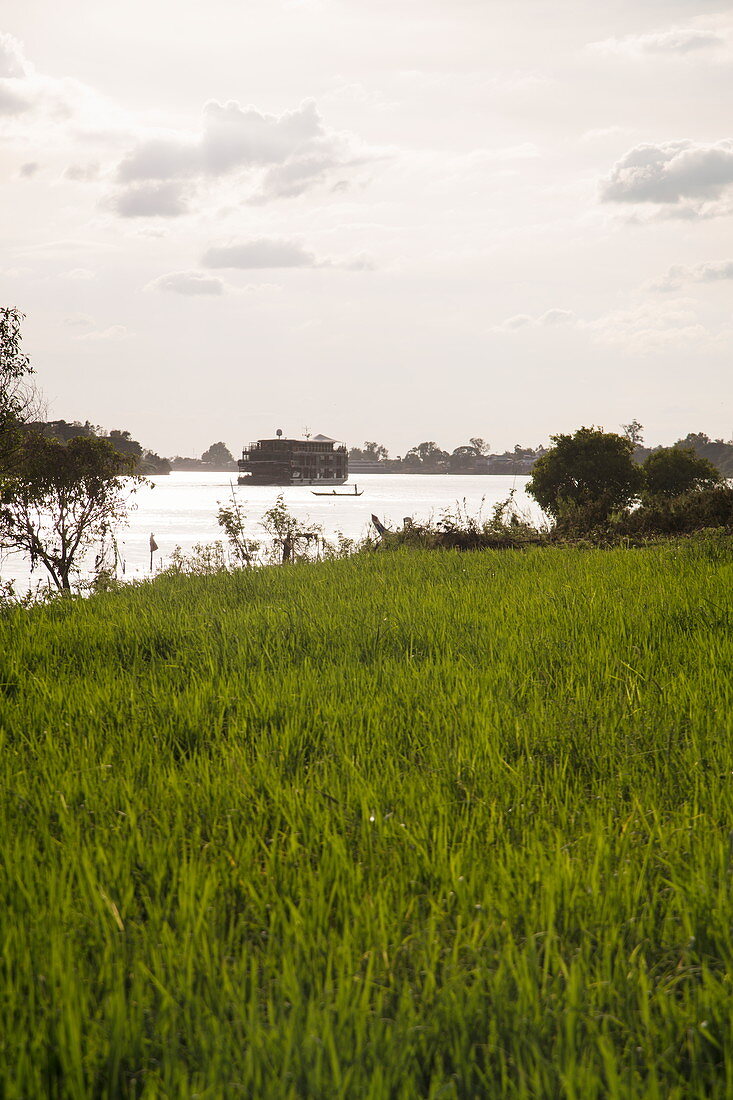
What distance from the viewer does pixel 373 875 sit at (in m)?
2.65

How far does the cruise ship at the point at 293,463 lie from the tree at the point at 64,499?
88.0m

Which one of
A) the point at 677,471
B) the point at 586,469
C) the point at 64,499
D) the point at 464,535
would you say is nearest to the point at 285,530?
the point at 464,535

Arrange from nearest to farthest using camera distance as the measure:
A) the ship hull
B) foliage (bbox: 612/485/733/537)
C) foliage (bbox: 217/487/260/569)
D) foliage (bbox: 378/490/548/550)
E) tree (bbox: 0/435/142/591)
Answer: foliage (bbox: 378/490/548/550) → foliage (bbox: 612/485/733/537) → foliage (bbox: 217/487/260/569) → tree (bbox: 0/435/142/591) → the ship hull

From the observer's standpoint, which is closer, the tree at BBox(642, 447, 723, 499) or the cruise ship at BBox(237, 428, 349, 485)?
the tree at BBox(642, 447, 723, 499)

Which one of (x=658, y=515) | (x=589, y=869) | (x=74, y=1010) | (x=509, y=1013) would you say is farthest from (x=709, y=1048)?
(x=658, y=515)

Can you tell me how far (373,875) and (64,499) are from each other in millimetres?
26714

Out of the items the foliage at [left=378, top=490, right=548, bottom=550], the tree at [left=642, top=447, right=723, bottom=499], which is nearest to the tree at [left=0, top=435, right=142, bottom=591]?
the foliage at [left=378, top=490, right=548, bottom=550]

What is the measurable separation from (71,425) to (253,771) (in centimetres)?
7102

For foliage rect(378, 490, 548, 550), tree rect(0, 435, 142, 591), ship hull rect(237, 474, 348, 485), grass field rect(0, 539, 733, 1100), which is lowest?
grass field rect(0, 539, 733, 1100)

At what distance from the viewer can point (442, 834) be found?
2.82 meters

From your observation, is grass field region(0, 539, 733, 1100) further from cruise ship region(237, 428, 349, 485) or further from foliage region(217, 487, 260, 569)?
cruise ship region(237, 428, 349, 485)

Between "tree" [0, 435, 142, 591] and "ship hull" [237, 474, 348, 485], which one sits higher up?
"ship hull" [237, 474, 348, 485]

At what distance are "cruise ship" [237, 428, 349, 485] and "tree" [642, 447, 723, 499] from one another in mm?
89052

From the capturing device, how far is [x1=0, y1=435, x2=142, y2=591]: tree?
26.1 m
